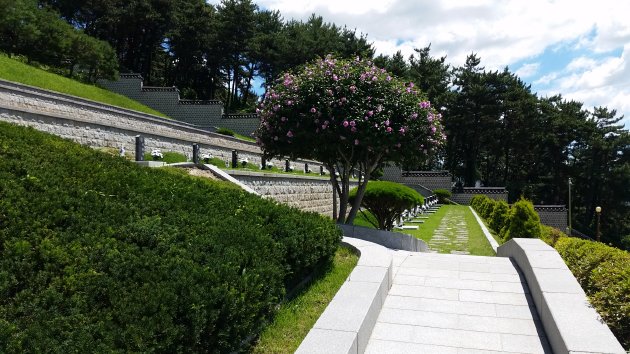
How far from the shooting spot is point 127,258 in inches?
145

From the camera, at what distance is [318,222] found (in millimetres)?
6055

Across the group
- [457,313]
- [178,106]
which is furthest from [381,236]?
[178,106]

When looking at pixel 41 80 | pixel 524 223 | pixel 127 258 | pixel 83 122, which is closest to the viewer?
pixel 127 258

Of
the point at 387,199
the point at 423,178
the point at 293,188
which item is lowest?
the point at 387,199

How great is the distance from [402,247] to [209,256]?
6.62 meters

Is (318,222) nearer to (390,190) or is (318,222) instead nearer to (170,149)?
(390,190)

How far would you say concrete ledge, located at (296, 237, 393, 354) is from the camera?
355cm

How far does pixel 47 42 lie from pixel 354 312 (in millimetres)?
24456

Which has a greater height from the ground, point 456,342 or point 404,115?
point 404,115

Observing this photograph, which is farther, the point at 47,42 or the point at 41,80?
the point at 47,42

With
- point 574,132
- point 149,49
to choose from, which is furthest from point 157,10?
point 574,132

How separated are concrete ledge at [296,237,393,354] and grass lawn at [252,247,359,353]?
0.21 meters

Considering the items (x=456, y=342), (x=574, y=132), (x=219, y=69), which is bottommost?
(x=456, y=342)

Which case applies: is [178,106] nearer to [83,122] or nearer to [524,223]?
[83,122]
